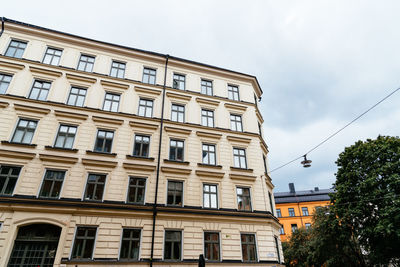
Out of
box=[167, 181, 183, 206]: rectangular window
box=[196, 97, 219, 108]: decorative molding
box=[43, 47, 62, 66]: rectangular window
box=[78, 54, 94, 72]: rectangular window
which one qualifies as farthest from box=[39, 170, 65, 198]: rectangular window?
box=[196, 97, 219, 108]: decorative molding

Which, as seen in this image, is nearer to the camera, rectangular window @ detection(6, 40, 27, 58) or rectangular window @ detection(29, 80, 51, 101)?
rectangular window @ detection(29, 80, 51, 101)

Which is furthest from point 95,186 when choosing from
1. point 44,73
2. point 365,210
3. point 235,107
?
point 365,210

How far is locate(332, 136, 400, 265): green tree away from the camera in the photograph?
17547 millimetres

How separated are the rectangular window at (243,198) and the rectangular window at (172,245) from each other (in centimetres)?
504

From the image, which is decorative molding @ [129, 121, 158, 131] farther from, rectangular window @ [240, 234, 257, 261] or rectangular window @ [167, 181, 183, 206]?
rectangular window @ [240, 234, 257, 261]

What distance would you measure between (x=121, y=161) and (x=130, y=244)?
5407 millimetres

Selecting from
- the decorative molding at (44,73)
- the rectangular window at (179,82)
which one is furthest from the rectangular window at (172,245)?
the decorative molding at (44,73)

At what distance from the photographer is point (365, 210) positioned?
19.6 m

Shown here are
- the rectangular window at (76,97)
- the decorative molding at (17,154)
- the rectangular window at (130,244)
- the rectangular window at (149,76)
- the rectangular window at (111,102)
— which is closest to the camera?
the rectangular window at (130,244)

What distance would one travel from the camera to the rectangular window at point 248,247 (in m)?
15.0

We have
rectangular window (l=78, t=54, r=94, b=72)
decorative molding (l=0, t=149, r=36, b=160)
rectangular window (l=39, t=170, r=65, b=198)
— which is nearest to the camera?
rectangular window (l=39, t=170, r=65, b=198)

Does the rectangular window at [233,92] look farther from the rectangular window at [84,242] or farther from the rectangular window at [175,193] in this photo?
the rectangular window at [84,242]

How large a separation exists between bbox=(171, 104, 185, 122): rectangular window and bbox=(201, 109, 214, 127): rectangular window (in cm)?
180

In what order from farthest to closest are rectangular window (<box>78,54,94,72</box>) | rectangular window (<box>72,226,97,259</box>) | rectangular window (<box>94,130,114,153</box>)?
1. rectangular window (<box>78,54,94,72</box>)
2. rectangular window (<box>94,130,114,153</box>)
3. rectangular window (<box>72,226,97,259</box>)
